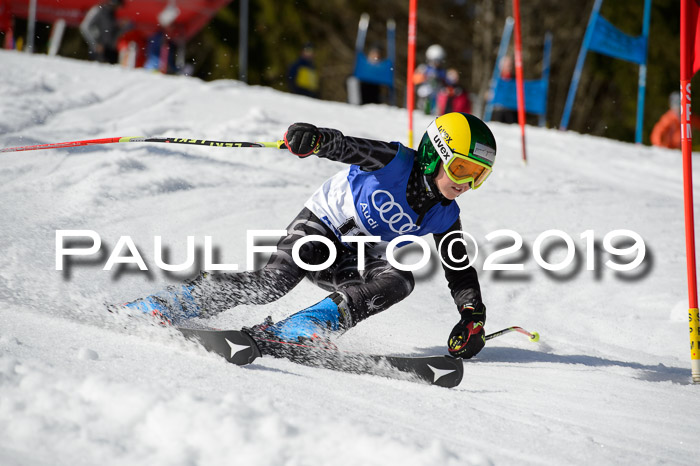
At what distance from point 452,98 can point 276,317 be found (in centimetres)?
832

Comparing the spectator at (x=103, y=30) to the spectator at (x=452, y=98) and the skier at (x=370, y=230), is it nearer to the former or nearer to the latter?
the spectator at (x=452, y=98)

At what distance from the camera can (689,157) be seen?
371 cm

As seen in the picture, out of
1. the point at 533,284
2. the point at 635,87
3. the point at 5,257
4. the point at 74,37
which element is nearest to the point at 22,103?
the point at 5,257

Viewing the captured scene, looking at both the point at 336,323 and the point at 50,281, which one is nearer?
the point at 336,323

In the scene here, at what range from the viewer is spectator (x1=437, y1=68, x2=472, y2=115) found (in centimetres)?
1173

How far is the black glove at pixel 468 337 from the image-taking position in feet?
11.4

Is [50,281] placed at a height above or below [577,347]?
above

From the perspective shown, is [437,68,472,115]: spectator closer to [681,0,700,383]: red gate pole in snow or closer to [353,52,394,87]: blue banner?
[353,52,394,87]: blue banner

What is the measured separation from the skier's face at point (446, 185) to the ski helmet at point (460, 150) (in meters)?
0.02

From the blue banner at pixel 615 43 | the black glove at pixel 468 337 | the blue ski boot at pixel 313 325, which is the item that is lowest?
the black glove at pixel 468 337

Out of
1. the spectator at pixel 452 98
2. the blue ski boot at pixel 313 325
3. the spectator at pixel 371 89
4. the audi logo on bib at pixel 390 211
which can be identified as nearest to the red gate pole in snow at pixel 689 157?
the audi logo on bib at pixel 390 211

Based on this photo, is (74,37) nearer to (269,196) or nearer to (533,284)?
(269,196)

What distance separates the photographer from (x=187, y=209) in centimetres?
565

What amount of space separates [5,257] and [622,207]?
5.45 metres
